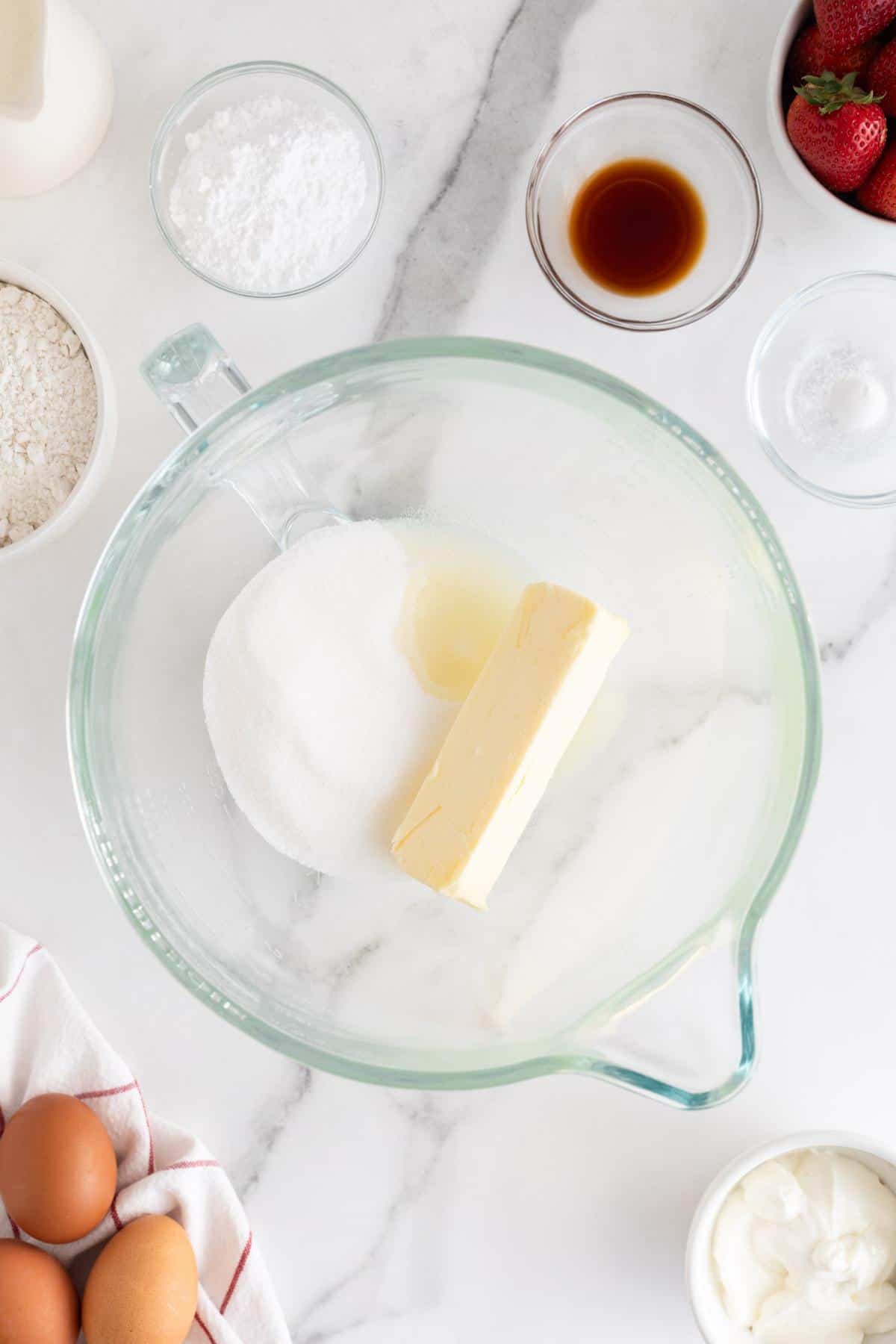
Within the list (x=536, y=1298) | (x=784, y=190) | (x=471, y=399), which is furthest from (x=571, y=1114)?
(x=784, y=190)

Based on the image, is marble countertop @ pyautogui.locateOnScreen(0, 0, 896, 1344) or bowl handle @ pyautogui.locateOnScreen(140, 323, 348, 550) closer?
bowl handle @ pyautogui.locateOnScreen(140, 323, 348, 550)

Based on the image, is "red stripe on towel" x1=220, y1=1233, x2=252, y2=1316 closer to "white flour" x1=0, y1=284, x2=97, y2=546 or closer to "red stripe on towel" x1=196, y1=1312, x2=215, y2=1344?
"red stripe on towel" x1=196, y1=1312, x2=215, y2=1344

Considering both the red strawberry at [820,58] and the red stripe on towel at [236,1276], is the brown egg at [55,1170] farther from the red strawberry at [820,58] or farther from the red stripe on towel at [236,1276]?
the red strawberry at [820,58]

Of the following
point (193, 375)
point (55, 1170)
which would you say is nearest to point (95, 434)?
point (193, 375)

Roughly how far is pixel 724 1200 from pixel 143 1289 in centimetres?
61

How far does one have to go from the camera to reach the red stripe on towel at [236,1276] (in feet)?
4.24

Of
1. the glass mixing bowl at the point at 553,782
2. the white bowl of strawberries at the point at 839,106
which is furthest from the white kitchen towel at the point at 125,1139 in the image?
the white bowl of strawberries at the point at 839,106

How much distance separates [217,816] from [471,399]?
1.66 ft

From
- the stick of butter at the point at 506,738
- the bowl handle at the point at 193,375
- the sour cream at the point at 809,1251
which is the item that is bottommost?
the sour cream at the point at 809,1251

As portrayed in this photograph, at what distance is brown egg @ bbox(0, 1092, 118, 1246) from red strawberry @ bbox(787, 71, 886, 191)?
124 cm

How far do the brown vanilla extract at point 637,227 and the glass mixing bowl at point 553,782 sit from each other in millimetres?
234

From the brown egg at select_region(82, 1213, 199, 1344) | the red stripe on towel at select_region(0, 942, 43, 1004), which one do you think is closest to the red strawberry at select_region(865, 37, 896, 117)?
the red stripe on towel at select_region(0, 942, 43, 1004)

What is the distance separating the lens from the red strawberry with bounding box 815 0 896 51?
113 centimetres

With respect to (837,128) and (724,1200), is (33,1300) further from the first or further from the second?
(837,128)
